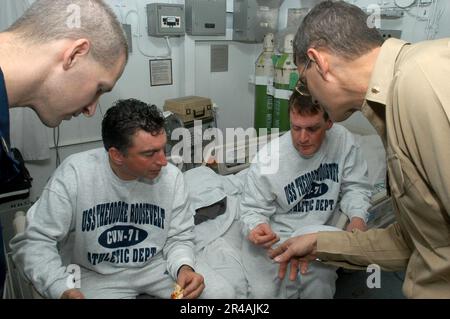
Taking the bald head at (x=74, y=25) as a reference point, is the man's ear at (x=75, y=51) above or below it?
below

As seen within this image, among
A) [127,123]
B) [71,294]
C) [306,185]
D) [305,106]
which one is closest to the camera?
[71,294]

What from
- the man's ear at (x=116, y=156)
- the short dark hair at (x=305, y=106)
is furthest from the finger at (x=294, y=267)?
the man's ear at (x=116, y=156)

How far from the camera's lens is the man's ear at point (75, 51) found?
88 centimetres

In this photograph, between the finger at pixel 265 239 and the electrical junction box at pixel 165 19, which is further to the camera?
the electrical junction box at pixel 165 19

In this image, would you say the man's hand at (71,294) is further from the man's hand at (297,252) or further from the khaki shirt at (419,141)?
the khaki shirt at (419,141)

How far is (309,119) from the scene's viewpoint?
180cm

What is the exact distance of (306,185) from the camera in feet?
6.39

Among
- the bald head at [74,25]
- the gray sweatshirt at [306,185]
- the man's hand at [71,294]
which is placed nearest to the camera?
the bald head at [74,25]

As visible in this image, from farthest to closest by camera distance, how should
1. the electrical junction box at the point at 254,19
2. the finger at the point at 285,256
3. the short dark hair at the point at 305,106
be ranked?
the electrical junction box at the point at 254,19
the short dark hair at the point at 305,106
the finger at the point at 285,256

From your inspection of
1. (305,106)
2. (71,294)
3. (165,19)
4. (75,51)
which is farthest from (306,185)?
(165,19)

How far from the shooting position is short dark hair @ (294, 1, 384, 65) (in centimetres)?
97

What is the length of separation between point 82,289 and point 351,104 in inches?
55.8

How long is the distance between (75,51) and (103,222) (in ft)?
3.21

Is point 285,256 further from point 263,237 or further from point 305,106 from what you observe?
point 305,106
